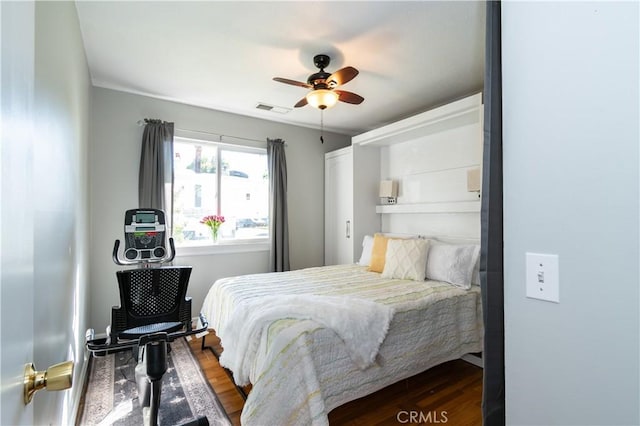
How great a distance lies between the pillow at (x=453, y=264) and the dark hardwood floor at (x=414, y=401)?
79cm

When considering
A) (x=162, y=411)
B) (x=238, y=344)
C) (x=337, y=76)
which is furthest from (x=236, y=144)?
(x=162, y=411)

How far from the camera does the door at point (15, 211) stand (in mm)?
503

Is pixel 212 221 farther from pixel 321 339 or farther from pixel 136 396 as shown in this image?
pixel 321 339

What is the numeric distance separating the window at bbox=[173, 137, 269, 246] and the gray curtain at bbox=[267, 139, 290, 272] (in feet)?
0.63

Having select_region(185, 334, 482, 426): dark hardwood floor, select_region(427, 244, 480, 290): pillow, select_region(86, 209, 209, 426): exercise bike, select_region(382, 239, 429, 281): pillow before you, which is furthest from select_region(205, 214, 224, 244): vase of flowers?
select_region(427, 244, 480, 290): pillow

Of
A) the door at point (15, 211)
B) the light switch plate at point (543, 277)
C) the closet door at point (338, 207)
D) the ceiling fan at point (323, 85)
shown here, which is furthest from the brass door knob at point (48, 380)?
the closet door at point (338, 207)

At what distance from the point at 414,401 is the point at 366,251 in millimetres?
1932

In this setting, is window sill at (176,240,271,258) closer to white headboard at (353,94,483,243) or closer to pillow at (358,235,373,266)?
pillow at (358,235,373,266)

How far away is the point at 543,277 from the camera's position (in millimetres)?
855

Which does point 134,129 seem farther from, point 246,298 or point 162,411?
point 162,411

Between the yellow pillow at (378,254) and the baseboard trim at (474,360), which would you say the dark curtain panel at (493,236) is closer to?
the baseboard trim at (474,360)

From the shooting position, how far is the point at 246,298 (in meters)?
2.44

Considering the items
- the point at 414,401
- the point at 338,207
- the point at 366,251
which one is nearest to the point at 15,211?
the point at 414,401

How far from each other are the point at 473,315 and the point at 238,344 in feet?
6.49
